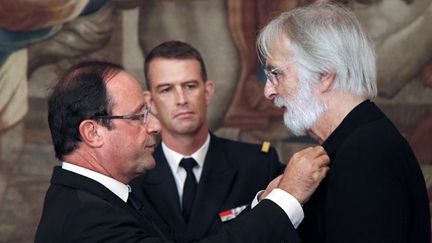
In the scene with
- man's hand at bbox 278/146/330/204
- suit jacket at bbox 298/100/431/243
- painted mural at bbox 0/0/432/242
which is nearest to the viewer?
suit jacket at bbox 298/100/431/243

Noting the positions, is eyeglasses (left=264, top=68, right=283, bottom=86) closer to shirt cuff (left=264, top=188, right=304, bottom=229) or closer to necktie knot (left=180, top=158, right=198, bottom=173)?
shirt cuff (left=264, top=188, right=304, bottom=229)

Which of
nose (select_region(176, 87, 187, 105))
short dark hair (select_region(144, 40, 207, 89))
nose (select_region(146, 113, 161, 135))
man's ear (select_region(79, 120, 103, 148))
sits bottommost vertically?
nose (select_region(176, 87, 187, 105))

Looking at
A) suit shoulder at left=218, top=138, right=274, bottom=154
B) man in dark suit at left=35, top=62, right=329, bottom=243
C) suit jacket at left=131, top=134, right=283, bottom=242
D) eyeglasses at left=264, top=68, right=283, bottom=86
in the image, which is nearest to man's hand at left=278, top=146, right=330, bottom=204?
man in dark suit at left=35, top=62, right=329, bottom=243

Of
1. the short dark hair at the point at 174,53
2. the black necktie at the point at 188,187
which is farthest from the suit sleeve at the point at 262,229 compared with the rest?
the short dark hair at the point at 174,53

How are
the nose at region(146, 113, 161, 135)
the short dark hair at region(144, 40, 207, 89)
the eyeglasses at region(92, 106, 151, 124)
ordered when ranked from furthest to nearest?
the short dark hair at region(144, 40, 207, 89)
the nose at region(146, 113, 161, 135)
the eyeglasses at region(92, 106, 151, 124)

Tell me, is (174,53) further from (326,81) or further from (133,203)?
(326,81)

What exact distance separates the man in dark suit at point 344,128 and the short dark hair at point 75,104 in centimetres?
56

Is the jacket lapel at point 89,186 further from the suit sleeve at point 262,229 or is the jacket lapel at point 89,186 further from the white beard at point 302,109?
the white beard at point 302,109

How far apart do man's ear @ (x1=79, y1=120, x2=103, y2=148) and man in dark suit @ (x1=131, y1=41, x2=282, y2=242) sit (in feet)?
3.76

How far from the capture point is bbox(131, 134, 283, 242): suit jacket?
364cm

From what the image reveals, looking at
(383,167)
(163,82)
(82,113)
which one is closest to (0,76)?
(163,82)

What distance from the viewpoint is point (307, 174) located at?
239cm

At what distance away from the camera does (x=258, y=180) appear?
3857mm

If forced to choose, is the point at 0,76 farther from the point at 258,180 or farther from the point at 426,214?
the point at 426,214
